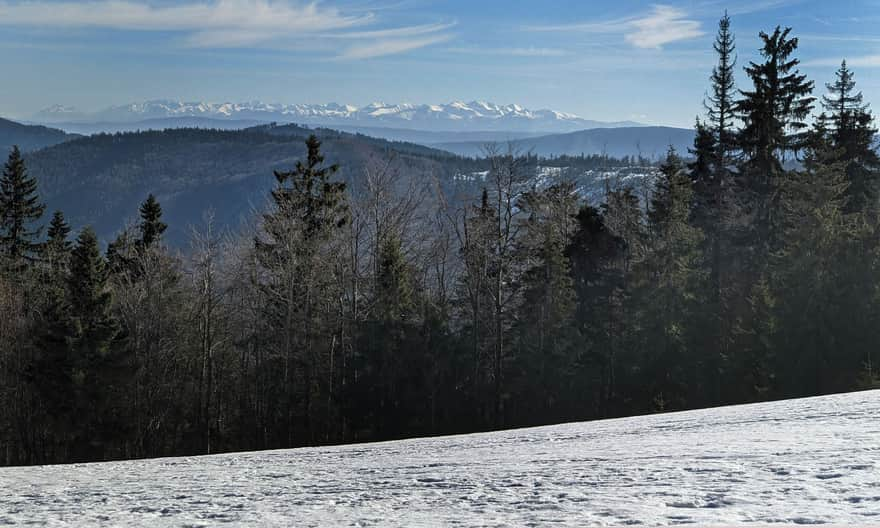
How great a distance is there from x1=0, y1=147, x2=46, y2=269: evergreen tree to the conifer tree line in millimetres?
2896

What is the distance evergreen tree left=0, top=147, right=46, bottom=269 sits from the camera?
4594 cm

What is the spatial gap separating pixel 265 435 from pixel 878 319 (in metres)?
28.6

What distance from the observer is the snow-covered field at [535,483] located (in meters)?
7.46

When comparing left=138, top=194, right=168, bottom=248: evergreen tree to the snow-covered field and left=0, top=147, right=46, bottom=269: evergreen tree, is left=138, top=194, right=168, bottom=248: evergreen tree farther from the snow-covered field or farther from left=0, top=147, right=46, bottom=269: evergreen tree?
the snow-covered field

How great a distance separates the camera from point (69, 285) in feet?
116

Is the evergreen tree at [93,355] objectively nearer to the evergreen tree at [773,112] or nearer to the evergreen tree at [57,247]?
the evergreen tree at [57,247]

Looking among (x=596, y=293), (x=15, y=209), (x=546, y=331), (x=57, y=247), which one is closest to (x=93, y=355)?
(x=57, y=247)

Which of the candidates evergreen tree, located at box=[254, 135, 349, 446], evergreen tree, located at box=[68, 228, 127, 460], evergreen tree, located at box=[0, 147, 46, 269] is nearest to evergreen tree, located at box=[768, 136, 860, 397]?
evergreen tree, located at box=[254, 135, 349, 446]

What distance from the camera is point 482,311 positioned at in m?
41.7

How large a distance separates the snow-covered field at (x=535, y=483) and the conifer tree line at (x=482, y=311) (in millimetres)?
18565

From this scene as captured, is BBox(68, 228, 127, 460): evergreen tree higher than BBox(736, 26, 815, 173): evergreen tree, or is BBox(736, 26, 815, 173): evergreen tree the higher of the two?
BBox(736, 26, 815, 173): evergreen tree

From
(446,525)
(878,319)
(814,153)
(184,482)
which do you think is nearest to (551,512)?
(446,525)

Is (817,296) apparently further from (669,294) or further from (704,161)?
(704,161)

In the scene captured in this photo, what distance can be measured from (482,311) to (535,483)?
32193 millimetres
